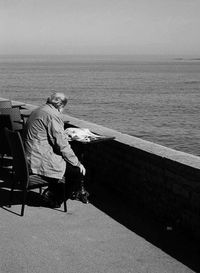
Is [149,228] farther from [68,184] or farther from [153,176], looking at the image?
[68,184]

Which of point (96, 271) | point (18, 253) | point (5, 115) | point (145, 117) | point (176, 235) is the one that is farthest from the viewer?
point (145, 117)

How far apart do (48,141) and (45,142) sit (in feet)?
0.22

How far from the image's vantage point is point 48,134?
5617 millimetres

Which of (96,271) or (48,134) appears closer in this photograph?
(96,271)

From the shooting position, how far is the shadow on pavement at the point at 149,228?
4566 mm

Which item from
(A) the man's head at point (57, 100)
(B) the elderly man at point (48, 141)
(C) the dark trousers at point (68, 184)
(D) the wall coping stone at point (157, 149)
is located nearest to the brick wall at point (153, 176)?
(D) the wall coping stone at point (157, 149)

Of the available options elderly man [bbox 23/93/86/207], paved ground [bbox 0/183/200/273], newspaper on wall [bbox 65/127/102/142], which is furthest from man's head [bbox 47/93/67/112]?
→ paved ground [bbox 0/183/200/273]

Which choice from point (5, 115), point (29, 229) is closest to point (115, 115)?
point (5, 115)

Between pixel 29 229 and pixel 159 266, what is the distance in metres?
1.44

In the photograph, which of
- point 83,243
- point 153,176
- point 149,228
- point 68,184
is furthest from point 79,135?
point 83,243

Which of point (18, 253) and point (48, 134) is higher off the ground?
point (48, 134)

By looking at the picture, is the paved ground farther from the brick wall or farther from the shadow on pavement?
the brick wall

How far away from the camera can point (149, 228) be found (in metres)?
5.25

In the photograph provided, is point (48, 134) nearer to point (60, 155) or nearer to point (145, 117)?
point (60, 155)
